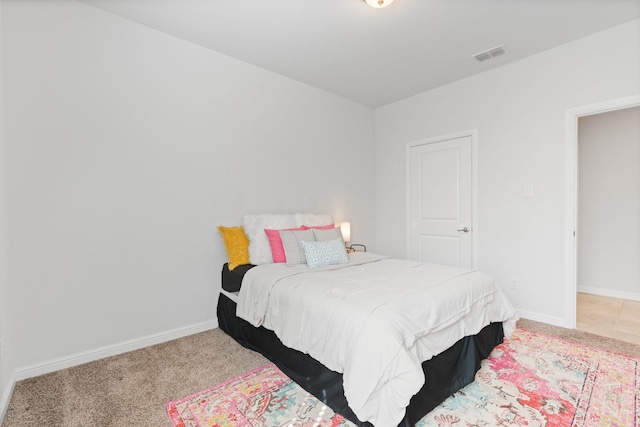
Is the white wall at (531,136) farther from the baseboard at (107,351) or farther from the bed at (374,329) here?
the baseboard at (107,351)

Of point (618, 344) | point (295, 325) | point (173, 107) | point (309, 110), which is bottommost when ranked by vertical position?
point (618, 344)

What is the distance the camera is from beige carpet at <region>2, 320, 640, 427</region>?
5.67 feet

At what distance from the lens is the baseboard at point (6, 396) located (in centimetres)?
174

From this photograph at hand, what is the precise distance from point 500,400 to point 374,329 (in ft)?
3.23

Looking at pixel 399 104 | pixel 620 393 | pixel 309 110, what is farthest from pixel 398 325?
pixel 399 104

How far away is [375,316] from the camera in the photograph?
1.61 meters

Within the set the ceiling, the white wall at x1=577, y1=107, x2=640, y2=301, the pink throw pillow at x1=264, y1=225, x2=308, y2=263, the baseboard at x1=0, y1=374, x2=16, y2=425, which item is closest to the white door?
the ceiling

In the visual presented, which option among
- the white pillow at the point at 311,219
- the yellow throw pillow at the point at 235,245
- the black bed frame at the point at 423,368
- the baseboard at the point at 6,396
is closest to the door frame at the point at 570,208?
the black bed frame at the point at 423,368

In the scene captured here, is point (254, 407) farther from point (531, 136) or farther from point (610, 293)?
point (610, 293)

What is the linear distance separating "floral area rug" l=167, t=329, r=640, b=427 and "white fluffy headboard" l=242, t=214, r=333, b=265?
1.00 meters

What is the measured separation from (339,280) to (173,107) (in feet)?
6.93

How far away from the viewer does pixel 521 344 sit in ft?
8.50

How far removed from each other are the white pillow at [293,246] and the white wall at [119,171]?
0.64 m

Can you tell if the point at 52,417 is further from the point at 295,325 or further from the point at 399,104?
the point at 399,104
